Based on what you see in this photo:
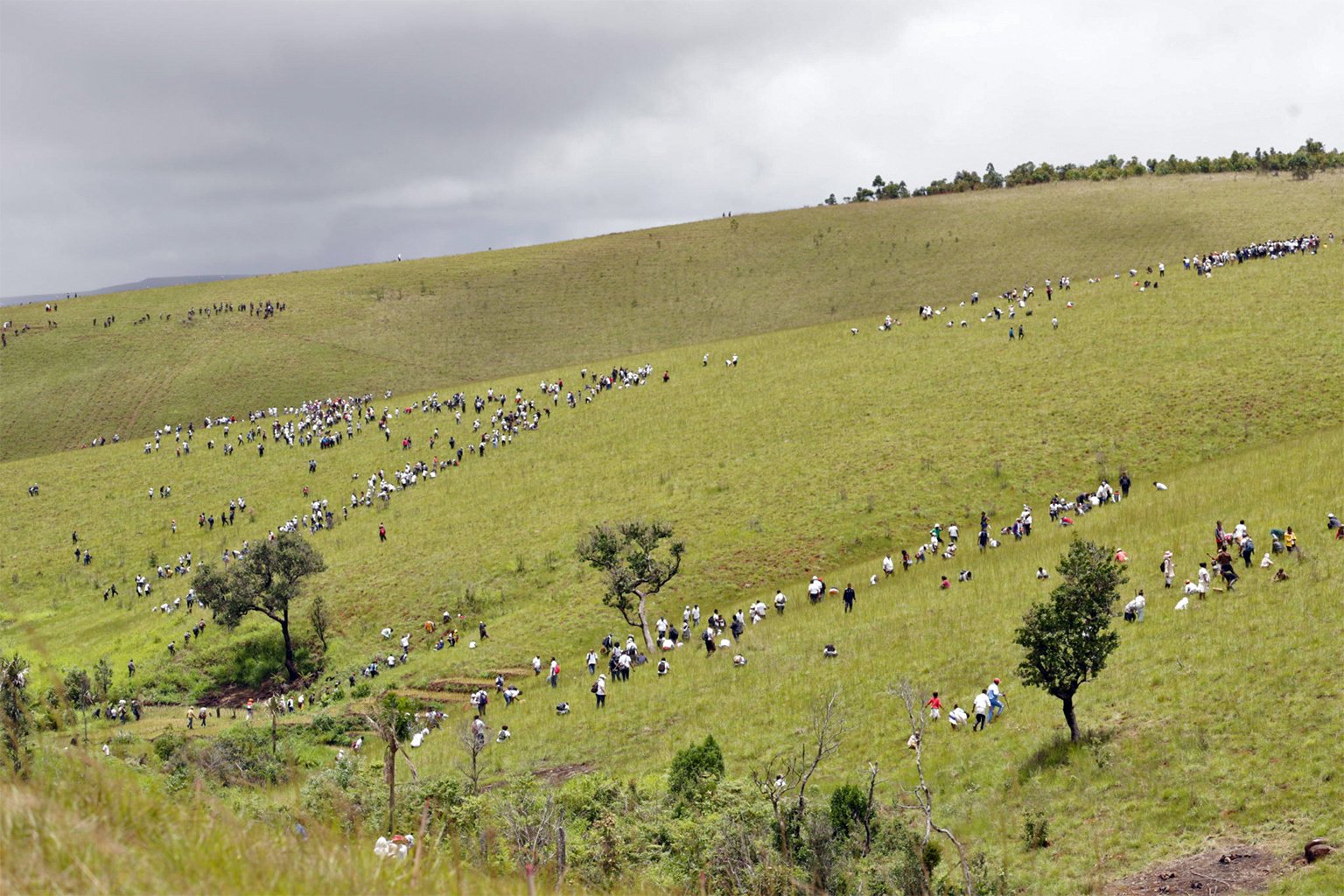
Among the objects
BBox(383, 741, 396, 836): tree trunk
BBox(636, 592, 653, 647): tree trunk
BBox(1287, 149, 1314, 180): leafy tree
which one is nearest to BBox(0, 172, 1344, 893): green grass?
BBox(383, 741, 396, 836): tree trunk

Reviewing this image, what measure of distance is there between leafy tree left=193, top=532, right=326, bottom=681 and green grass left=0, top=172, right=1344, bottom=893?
2.88 meters

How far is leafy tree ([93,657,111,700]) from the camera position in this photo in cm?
4862

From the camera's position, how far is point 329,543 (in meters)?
66.2

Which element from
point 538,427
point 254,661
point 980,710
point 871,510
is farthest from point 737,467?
point 980,710

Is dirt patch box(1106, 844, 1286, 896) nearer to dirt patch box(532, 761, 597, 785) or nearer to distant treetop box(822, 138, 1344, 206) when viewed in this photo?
dirt patch box(532, 761, 597, 785)

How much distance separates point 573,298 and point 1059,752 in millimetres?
111177

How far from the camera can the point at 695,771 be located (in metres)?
26.0

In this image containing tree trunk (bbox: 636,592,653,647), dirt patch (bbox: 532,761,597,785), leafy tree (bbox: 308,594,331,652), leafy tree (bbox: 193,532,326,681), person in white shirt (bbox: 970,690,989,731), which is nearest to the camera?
person in white shirt (bbox: 970,690,989,731)

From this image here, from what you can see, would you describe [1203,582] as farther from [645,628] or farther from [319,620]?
[319,620]

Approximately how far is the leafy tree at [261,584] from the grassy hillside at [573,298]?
5670cm

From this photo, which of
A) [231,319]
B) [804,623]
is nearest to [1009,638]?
[804,623]

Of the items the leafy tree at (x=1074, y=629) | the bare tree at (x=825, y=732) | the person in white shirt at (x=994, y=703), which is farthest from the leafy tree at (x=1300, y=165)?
the leafy tree at (x=1074, y=629)

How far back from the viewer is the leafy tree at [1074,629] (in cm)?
2520

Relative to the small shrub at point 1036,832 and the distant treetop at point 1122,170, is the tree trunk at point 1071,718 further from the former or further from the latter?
the distant treetop at point 1122,170
